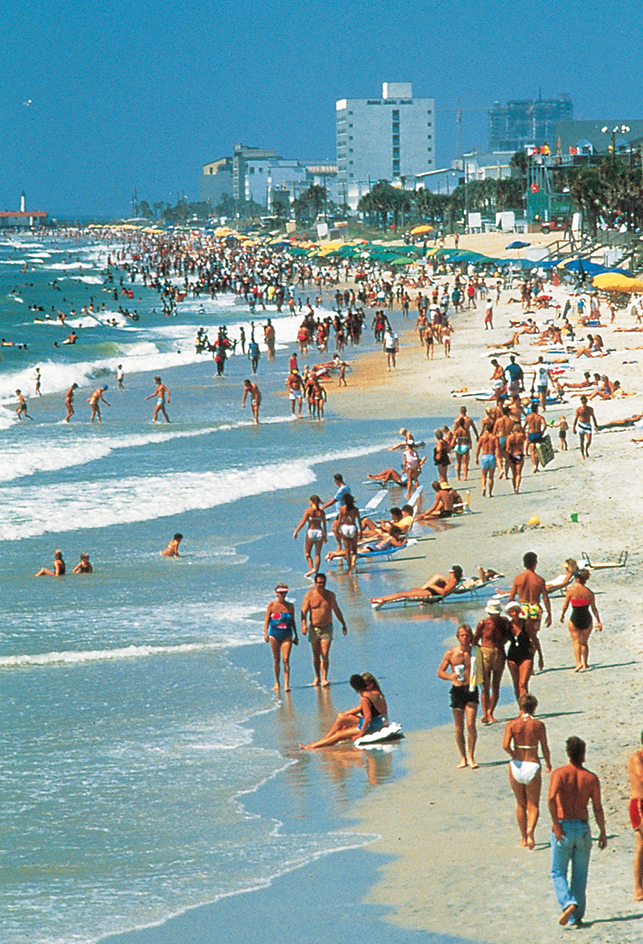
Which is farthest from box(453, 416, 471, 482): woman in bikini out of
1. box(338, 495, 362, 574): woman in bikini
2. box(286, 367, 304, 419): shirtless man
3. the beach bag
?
box(286, 367, 304, 419): shirtless man

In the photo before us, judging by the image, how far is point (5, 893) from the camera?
7.57m

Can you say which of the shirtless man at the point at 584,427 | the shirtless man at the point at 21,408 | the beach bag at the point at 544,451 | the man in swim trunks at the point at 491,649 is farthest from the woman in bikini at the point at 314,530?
the shirtless man at the point at 21,408

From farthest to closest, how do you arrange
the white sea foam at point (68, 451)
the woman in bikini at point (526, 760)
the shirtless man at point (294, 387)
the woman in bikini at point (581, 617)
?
the shirtless man at point (294, 387) < the white sea foam at point (68, 451) < the woman in bikini at point (581, 617) < the woman in bikini at point (526, 760)

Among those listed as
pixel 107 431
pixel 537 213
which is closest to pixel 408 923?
pixel 107 431

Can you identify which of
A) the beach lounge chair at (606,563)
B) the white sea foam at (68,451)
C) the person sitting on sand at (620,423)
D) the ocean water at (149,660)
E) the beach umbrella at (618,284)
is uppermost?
the beach umbrella at (618,284)

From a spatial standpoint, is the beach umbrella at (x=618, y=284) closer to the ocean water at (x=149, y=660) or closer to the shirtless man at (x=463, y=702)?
the ocean water at (x=149, y=660)

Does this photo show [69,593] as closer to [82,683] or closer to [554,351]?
[82,683]

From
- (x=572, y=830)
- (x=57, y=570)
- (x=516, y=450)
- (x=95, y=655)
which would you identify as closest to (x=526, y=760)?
(x=572, y=830)

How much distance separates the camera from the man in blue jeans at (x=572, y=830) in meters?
6.23

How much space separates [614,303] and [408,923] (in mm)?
40553

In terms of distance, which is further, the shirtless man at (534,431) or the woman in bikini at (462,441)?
the woman in bikini at (462,441)

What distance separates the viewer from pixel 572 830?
6230 mm

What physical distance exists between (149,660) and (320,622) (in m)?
2.14

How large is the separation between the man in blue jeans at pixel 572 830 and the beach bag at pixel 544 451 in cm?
1370
